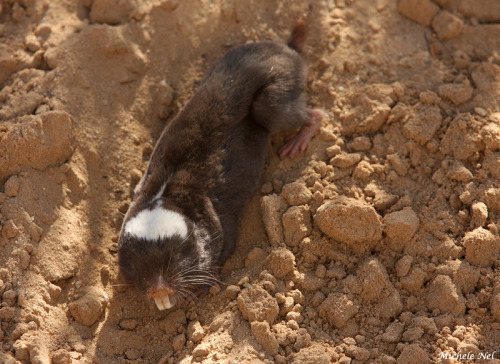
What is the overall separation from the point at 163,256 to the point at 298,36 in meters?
2.33

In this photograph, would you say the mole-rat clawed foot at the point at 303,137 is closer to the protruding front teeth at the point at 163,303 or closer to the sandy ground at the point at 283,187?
the sandy ground at the point at 283,187

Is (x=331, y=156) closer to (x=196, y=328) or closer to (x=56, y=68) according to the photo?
(x=196, y=328)

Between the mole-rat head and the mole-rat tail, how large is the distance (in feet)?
6.22

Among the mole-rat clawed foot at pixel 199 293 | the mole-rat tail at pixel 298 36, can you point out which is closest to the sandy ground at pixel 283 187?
the mole-rat clawed foot at pixel 199 293

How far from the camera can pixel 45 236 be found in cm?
359

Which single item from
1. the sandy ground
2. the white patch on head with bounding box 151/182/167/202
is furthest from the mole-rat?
the sandy ground

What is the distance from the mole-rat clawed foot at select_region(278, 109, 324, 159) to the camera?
13.8ft

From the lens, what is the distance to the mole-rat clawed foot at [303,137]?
4211 millimetres

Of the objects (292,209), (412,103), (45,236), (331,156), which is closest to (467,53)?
(412,103)

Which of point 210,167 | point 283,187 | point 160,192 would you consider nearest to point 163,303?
point 160,192

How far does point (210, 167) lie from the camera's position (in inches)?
155

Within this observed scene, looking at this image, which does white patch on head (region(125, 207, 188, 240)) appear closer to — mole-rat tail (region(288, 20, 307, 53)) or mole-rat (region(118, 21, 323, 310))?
mole-rat (region(118, 21, 323, 310))

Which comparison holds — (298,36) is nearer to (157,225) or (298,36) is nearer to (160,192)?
(160,192)

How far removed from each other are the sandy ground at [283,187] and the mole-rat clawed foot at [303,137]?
69mm
